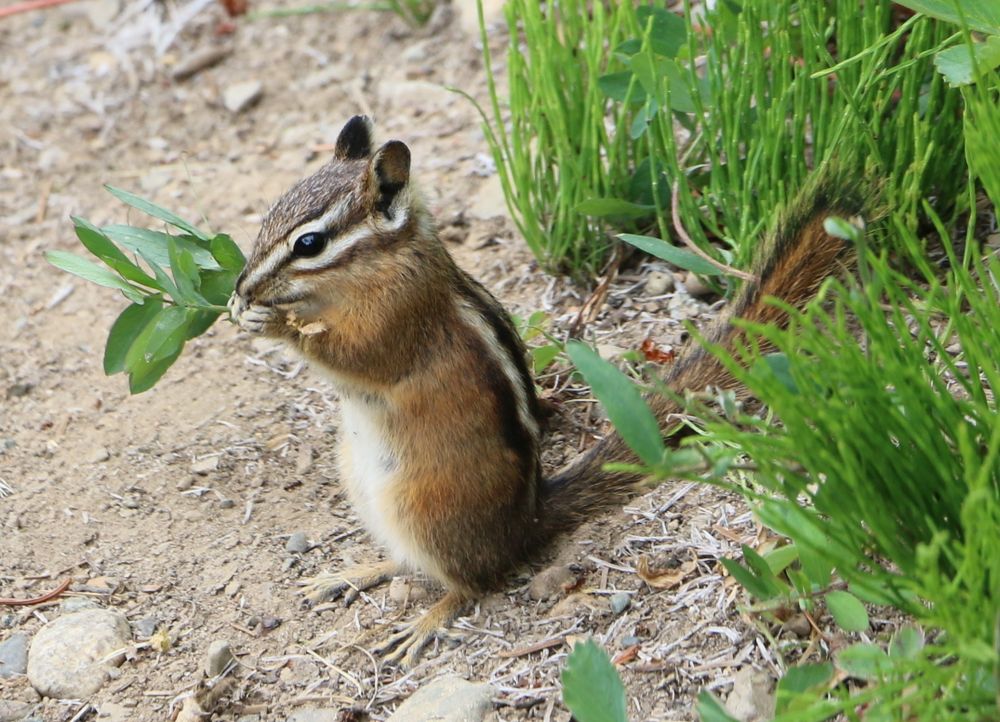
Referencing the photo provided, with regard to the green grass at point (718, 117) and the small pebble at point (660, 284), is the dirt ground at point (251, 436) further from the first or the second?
the green grass at point (718, 117)

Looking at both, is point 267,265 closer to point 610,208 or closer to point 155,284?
point 155,284

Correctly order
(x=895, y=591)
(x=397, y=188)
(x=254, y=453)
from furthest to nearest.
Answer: (x=254, y=453), (x=397, y=188), (x=895, y=591)

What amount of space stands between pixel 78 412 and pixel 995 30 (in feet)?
9.08

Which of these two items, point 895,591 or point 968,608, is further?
point 895,591

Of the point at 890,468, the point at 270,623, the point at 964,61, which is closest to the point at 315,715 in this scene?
the point at 270,623

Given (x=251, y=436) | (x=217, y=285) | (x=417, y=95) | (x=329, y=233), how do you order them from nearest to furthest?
(x=329, y=233) < (x=217, y=285) < (x=251, y=436) < (x=417, y=95)

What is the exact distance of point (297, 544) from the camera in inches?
129

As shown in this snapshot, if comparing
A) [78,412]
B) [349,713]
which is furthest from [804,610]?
[78,412]

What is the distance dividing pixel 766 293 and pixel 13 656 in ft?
6.37

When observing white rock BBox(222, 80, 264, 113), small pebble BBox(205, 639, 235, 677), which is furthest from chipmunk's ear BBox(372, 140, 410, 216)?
white rock BBox(222, 80, 264, 113)

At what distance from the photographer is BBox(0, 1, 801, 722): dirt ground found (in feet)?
9.05

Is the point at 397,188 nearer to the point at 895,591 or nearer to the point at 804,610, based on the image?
the point at 804,610

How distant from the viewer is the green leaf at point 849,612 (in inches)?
83.5

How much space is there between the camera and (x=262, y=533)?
10.9 feet
